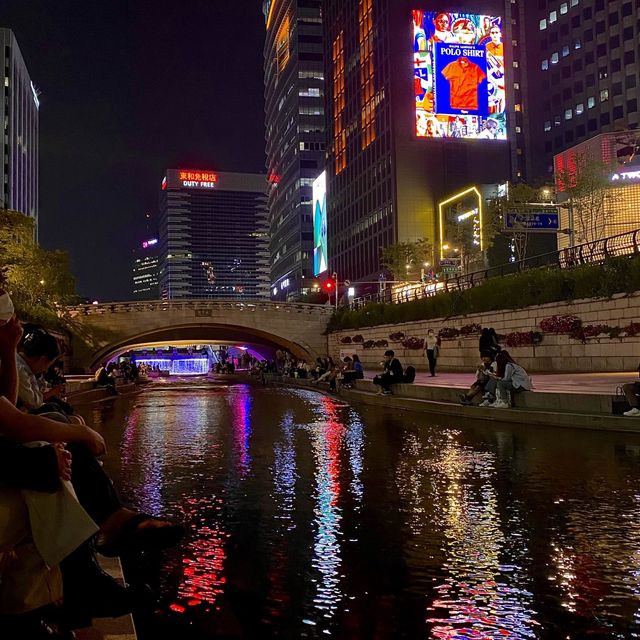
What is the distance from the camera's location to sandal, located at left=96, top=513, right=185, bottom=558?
3.83 metres

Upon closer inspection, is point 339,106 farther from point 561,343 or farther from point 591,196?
point 561,343

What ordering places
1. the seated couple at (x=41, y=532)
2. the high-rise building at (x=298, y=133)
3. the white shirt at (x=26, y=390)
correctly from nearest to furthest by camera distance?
the seated couple at (x=41, y=532) < the white shirt at (x=26, y=390) < the high-rise building at (x=298, y=133)

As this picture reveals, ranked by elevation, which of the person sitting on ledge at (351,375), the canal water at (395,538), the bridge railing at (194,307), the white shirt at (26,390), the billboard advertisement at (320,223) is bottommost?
the canal water at (395,538)

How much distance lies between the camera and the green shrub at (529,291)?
2477 centimetres

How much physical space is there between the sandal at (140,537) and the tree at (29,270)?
138 ft

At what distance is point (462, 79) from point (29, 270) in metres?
54.8

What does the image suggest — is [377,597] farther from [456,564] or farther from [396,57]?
[396,57]

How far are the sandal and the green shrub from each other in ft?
76.7

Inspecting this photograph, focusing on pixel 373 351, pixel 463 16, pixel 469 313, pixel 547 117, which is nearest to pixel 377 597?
pixel 469 313

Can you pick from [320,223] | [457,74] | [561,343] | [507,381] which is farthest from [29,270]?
[320,223]

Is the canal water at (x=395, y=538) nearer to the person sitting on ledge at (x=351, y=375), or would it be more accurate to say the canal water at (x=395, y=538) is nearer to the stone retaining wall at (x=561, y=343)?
the stone retaining wall at (x=561, y=343)

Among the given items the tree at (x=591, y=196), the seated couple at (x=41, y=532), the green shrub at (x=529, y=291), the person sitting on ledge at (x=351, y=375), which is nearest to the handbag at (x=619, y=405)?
the seated couple at (x=41, y=532)

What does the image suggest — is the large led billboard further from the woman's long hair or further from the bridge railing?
the woman's long hair

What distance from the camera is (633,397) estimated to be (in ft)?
40.4
